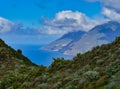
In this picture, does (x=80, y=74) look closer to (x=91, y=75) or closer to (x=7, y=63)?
(x=91, y=75)

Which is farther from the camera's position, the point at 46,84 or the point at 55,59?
the point at 55,59

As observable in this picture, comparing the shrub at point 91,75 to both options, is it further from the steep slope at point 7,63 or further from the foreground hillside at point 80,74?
the steep slope at point 7,63

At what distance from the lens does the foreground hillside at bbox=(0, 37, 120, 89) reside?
736 inches

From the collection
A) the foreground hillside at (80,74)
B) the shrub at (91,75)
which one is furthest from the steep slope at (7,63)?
the shrub at (91,75)

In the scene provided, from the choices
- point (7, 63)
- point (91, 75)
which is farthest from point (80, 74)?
point (7, 63)

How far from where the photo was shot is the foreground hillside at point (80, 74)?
18706mm

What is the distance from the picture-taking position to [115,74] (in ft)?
60.4

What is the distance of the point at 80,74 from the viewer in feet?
70.8

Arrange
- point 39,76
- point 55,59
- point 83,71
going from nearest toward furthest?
point 83,71 → point 39,76 → point 55,59

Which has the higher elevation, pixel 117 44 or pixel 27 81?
pixel 117 44

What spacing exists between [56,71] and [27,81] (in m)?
2.32

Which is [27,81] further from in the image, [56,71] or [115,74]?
[115,74]

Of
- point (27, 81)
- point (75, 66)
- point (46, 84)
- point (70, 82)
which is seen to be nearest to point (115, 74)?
point (70, 82)

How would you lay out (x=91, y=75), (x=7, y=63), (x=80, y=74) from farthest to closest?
(x=7, y=63)
(x=80, y=74)
(x=91, y=75)
